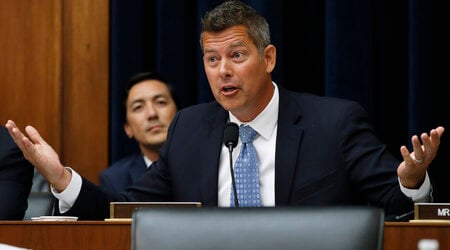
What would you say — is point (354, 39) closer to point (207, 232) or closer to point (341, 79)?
point (341, 79)

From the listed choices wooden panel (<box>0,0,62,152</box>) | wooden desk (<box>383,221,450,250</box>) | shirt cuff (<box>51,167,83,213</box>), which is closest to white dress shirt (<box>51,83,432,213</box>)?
shirt cuff (<box>51,167,83,213</box>)

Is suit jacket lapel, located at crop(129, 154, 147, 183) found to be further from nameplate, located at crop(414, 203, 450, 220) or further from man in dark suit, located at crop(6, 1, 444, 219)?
nameplate, located at crop(414, 203, 450, 220)

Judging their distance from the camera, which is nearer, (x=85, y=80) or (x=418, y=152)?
(x=418, y=152)

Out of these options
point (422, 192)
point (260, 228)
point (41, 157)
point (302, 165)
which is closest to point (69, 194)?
point (41, 157)

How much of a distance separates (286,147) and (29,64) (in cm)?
170

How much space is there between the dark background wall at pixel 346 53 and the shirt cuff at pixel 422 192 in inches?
51.2

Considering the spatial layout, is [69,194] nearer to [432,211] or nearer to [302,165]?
[302,165]

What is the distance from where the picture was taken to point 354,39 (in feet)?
13.0

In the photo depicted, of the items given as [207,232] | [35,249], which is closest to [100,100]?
[35,249]

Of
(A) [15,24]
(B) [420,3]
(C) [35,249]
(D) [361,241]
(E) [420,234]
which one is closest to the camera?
(D) [361,241]

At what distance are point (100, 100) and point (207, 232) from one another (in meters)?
2.85

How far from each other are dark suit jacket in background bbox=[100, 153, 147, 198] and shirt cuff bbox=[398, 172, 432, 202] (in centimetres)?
162

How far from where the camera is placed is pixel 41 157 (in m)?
2.71

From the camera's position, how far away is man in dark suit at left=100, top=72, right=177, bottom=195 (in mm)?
4164
